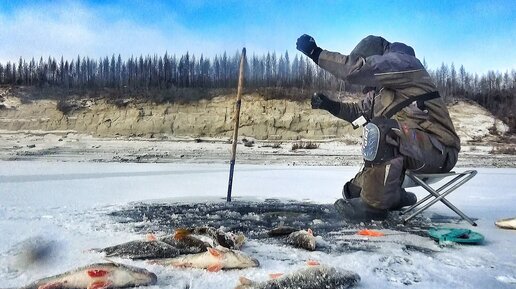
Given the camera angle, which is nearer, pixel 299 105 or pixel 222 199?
pixel 222 199

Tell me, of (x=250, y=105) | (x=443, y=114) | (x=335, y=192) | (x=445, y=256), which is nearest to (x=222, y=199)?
(x=335, y=192)

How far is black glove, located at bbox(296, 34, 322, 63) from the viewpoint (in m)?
4.30

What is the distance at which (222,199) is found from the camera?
18.8 ft

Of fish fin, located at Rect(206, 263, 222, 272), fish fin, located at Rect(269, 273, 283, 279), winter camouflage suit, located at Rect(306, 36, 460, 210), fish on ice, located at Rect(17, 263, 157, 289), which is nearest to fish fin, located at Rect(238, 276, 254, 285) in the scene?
fish fin, located at Rect(269, 273, 283, 279)

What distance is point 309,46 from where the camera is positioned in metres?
4.30

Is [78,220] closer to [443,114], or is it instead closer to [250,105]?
[443,114]

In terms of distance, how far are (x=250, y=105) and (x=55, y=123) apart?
624 inches

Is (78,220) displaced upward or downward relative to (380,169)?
downward

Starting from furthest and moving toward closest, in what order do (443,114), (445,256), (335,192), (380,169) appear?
(335,192) < (443,114) < (380,169) < (445,256)

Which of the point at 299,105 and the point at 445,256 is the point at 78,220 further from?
the point at 299,105

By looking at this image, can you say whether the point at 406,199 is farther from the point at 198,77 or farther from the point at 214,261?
the point at 198,77

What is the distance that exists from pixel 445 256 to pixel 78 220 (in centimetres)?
290

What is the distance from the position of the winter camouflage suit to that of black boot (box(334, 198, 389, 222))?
0.23 ft

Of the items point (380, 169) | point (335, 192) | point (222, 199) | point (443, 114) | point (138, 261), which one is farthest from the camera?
point (335, 192)
